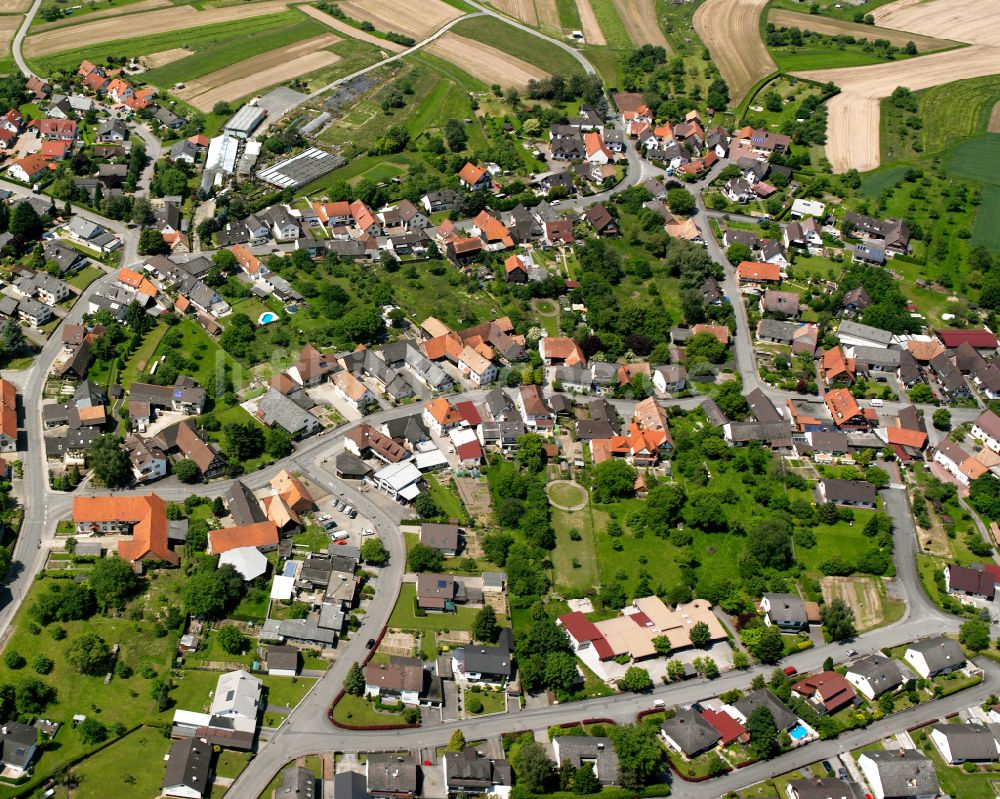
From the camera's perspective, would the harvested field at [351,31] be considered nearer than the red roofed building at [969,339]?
No

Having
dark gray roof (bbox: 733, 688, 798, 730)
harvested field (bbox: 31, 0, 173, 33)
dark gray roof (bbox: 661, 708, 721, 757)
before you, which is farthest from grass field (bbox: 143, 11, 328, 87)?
dark gray roof (bbox: 733, 688, 798, 730)

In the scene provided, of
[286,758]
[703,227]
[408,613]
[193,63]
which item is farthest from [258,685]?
[193,63]

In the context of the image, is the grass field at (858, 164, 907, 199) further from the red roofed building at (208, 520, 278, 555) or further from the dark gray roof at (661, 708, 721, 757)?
the red roofed building at (208, 520, 278, 555)

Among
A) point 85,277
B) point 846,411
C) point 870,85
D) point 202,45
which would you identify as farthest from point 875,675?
point 202,45

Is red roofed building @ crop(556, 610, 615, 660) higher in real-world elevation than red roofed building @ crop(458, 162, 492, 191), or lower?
lower

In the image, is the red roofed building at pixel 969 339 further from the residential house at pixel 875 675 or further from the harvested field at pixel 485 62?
the harvested field at pixel 485 62

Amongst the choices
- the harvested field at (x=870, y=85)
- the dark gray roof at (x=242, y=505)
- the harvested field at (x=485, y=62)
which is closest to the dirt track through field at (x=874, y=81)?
the harvested field at (x=870, y=85)

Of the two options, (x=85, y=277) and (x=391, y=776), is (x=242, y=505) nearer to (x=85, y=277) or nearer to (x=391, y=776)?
(x=391, y=776)
